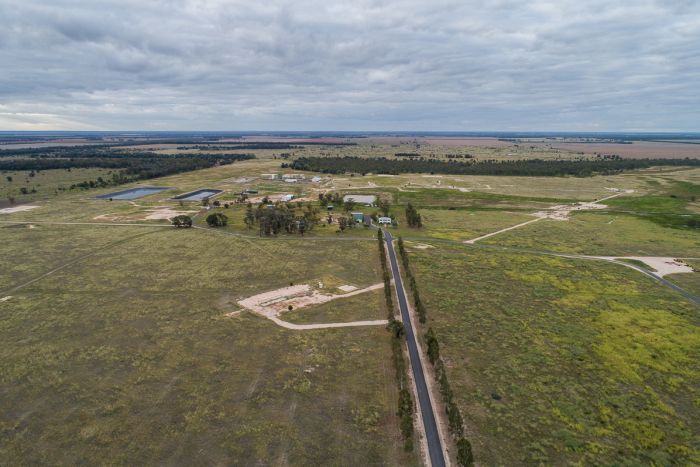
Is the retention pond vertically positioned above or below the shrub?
above

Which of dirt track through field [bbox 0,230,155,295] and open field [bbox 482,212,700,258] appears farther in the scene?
open field [bbox 482,212,700,258]

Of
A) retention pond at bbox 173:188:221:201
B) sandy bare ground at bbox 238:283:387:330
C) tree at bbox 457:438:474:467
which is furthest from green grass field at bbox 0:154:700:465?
retention pond at bbox 173:188:221:201

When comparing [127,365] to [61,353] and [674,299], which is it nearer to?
[61,353]

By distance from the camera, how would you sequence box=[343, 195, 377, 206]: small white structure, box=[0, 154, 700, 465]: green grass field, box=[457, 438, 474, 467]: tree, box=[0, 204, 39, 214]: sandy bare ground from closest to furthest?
box=[457, 438, 474, 467]: tree → box=[0, 154, 700, 465]: green grass field → box=[0, 204, 39, 214]: sandy bare ground → box=[343, 195, 377, 206]: small white structure

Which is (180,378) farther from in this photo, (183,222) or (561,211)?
(561,211)

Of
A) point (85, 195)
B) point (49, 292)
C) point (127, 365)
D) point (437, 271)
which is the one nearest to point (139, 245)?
point (49, 292)

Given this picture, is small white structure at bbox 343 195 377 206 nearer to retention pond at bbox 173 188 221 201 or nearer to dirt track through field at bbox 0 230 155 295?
retention pond at bbox 173 188 221 201
